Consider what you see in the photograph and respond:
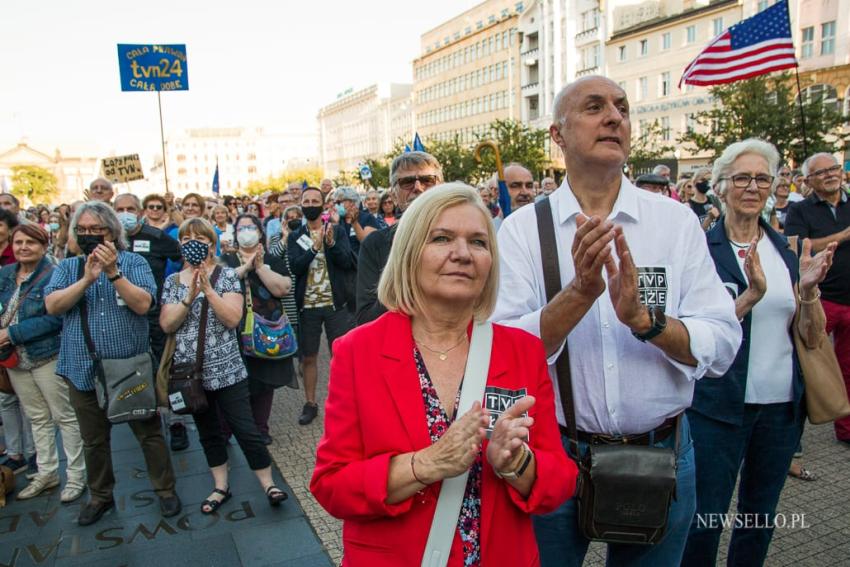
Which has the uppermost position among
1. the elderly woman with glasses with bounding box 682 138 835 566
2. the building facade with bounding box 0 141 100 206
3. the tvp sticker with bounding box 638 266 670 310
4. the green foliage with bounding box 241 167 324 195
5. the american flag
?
the building facade with bounding box 0 141 100 206

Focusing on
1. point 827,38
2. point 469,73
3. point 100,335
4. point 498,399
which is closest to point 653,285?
point 498,399

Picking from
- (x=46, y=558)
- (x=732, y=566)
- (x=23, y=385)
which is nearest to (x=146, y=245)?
(x=23, y=385)

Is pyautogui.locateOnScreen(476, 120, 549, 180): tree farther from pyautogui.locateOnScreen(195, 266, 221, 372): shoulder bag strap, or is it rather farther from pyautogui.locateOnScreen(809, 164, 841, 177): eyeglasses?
pyautogui.locateOnScreen(195, 266, 221, 372): shoulder bag strap

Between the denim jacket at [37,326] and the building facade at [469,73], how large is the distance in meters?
62.9

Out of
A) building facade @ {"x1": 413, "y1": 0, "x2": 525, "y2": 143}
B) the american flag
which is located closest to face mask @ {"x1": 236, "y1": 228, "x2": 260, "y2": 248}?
Result: the american flag

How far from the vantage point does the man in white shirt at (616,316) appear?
2.15 m

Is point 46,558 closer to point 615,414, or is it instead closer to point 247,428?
point 247,428

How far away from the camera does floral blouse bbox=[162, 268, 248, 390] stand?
15.0 ft

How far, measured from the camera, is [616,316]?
6.93ft

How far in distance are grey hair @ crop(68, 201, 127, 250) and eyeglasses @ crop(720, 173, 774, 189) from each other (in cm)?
421

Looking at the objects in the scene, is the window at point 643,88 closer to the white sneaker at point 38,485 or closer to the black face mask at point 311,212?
the black face mask at point 311,212

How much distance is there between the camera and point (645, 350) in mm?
2162

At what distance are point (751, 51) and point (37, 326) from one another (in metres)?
10.1

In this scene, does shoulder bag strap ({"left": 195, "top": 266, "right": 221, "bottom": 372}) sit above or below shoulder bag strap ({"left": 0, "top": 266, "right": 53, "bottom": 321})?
below
